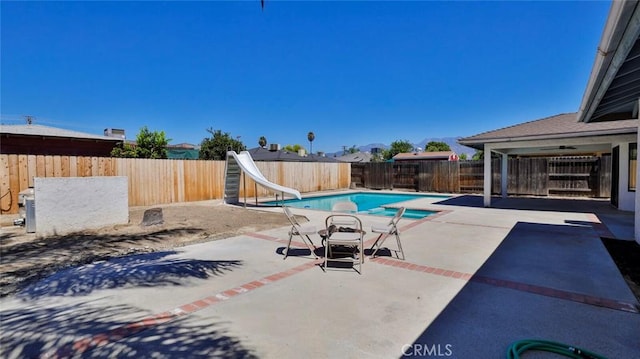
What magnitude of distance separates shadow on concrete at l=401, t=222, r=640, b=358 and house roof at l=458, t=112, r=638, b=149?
21.3 ft

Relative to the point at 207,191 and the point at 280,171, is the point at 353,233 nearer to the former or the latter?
the point at 207,191

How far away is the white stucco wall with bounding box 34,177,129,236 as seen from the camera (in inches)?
283

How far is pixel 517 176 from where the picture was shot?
1722cm

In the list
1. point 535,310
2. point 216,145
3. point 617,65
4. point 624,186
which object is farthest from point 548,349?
point 216,145

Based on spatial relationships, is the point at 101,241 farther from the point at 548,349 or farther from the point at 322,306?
the point at 548,349

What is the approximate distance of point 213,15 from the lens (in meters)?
13.2

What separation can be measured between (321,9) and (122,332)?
564 inches

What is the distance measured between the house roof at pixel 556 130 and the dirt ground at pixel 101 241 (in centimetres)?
903

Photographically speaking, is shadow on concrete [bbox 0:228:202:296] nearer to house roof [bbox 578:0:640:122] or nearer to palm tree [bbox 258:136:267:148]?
house roof [bbox 578:0:640:122]

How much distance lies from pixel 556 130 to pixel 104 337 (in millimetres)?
13992

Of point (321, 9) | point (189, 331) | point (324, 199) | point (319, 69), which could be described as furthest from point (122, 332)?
point (319, 69)

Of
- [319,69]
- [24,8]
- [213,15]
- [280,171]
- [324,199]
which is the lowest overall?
[324,199]

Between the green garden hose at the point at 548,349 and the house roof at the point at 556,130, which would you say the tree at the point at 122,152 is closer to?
the house roof at the point at 556,130

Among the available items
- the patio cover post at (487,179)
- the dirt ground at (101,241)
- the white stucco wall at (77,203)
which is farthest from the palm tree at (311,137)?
the white stucco wall at (77,203)
